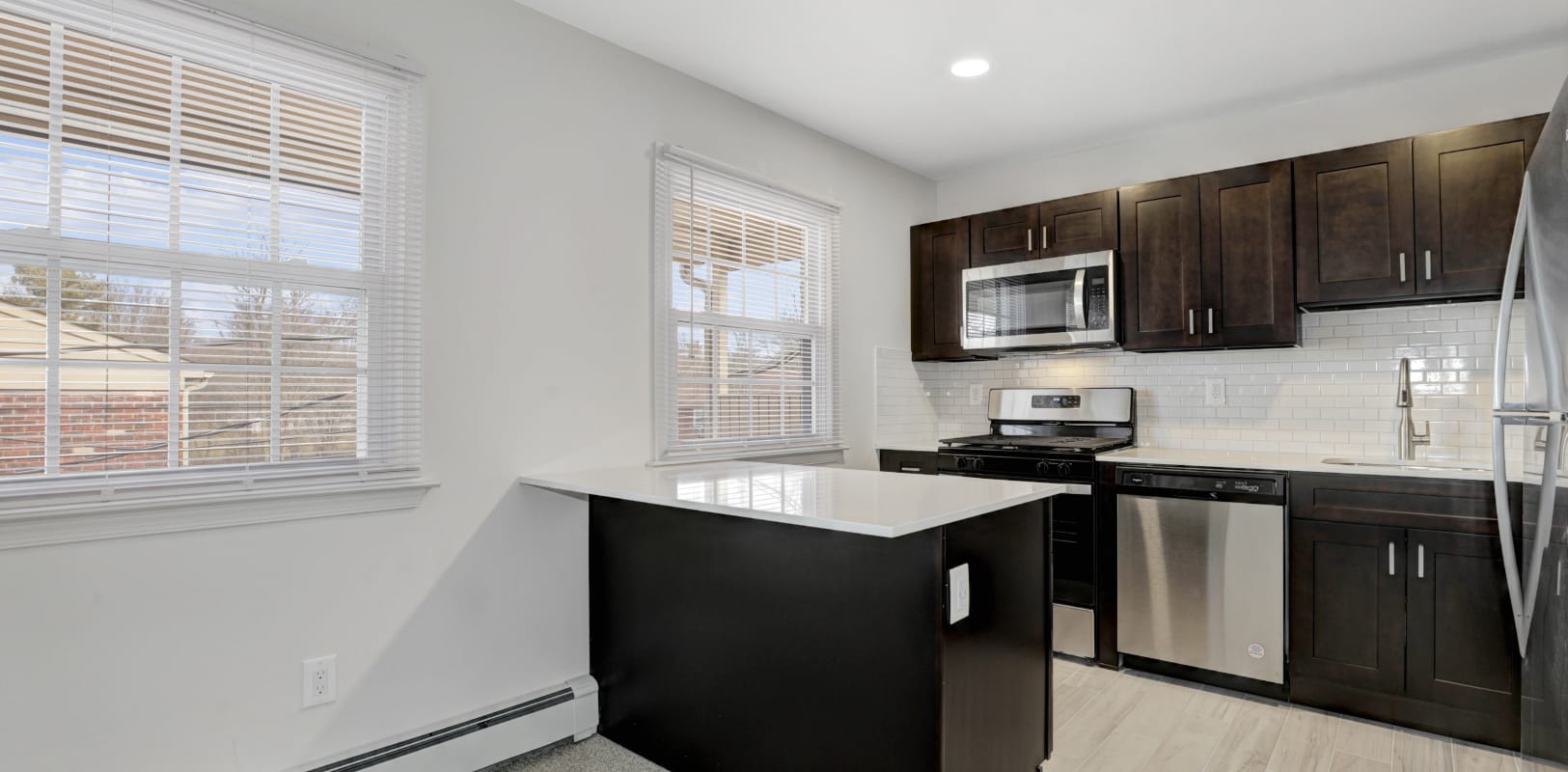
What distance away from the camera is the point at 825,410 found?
3721mm

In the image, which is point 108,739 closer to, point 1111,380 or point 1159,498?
point 1159,498

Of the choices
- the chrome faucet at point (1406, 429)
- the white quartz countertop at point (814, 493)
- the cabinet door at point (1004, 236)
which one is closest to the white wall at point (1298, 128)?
the cabinet door at point (1004, 236)

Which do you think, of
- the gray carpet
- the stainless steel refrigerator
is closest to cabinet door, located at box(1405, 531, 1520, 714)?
the stainless steel refrigerator

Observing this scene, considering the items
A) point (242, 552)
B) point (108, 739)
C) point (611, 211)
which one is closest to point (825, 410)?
point (611, 211)

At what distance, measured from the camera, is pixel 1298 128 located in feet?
10.9

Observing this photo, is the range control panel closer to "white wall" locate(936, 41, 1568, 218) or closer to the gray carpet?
"white wall" locate(936, 41, 1568, 218)

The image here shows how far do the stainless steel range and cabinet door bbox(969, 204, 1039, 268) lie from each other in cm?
74

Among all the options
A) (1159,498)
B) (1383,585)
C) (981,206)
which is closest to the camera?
(1383,585)

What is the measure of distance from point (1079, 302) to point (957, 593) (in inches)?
87.8

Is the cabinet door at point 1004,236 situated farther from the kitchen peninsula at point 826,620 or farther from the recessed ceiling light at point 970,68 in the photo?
the kitchen peninsula at point 826,620

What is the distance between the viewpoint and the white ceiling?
2.51m

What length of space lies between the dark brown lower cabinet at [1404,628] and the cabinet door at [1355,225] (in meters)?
0.85

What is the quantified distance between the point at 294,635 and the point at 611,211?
1657 millimetres

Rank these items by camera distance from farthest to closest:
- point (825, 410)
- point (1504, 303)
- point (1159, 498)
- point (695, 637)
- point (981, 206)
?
point (981, 206) < point (825, 410) < point (1159, 498) < point (695, 637) < point (1504, 303)
